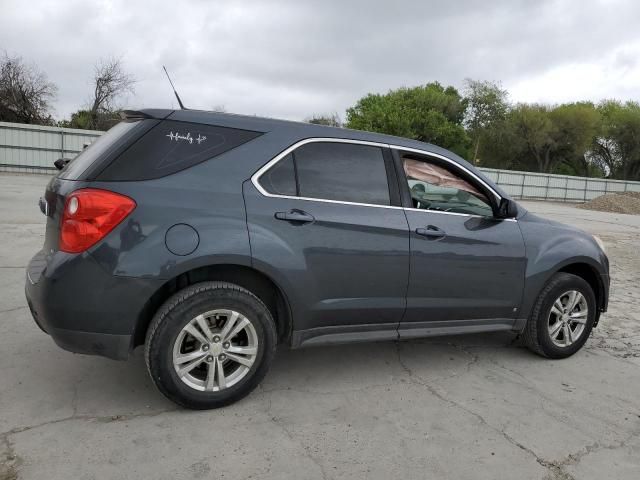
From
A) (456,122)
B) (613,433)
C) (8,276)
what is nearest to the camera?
(613,433)

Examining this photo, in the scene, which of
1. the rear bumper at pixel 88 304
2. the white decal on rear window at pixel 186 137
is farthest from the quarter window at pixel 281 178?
the rear bumper at pixel 88 304

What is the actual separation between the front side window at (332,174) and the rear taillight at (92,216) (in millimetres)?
836

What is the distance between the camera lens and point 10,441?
2740 millimetres

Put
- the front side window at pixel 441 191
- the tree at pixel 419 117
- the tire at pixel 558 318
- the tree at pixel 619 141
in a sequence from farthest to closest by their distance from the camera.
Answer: the tree at pixel 619 141 → the tree at pixel 419 117 → the tire at pixel 558 318 → the front side window at pixel 441 191

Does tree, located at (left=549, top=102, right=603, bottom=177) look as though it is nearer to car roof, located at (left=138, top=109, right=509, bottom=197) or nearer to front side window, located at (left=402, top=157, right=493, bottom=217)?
front side window, located at (left=402, top=157, right=493, bottom=217)

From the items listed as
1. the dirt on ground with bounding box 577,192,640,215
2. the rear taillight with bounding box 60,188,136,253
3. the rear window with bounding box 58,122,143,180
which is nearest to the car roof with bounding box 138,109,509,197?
the rear window with bounding box 58,122,143,180

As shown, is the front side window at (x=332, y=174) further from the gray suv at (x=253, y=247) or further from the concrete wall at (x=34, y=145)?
the concrete wall at (x=34, y=145)

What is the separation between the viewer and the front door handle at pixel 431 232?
363 cm

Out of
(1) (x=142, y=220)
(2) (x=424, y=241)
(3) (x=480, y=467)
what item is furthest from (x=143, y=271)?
(3) (x=480, y=467)

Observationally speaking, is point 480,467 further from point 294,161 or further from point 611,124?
point 611,124

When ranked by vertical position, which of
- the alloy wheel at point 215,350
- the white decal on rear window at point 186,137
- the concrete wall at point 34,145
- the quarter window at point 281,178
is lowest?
the alloy wheel at point 215,350

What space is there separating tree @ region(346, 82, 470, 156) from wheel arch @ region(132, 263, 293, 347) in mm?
44732

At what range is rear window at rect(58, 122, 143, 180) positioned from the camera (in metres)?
3.09

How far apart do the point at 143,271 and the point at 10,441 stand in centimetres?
108
